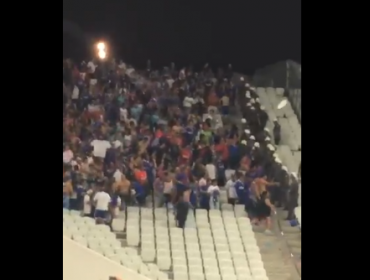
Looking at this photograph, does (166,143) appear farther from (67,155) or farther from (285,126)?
(285,126)

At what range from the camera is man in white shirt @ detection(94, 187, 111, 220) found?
3779 mm

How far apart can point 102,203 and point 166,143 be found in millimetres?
549

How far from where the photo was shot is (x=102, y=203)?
3.79 m

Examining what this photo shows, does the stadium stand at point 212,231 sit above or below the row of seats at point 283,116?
below

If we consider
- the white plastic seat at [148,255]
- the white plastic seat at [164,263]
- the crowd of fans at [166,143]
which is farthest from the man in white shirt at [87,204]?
the white plastic seat at [164,263]

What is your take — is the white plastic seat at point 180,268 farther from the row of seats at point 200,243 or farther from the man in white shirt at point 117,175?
the man in white shirt at point 117,175

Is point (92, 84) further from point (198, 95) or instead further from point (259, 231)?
point (259, 231)

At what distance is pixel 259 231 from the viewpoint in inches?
149

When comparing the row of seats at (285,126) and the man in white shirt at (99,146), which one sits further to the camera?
the man in white shirt at (99,146)

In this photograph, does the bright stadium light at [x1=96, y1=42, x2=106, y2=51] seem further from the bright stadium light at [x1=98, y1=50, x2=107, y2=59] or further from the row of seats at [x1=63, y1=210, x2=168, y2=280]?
the row of seats at [x1=63, y1=210, x2=168, y2=280]

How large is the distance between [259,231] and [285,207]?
0.24 m

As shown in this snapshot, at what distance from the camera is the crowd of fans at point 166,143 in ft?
12.4

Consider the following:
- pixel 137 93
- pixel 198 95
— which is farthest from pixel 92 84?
pixel 198 95

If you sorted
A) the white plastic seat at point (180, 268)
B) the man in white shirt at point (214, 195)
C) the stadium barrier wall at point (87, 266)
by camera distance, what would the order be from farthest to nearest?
the man in white shirt at point (214, 195)
the white plastic seat at point (180, 268)
the stadium barrier wall at point (87, 266)
